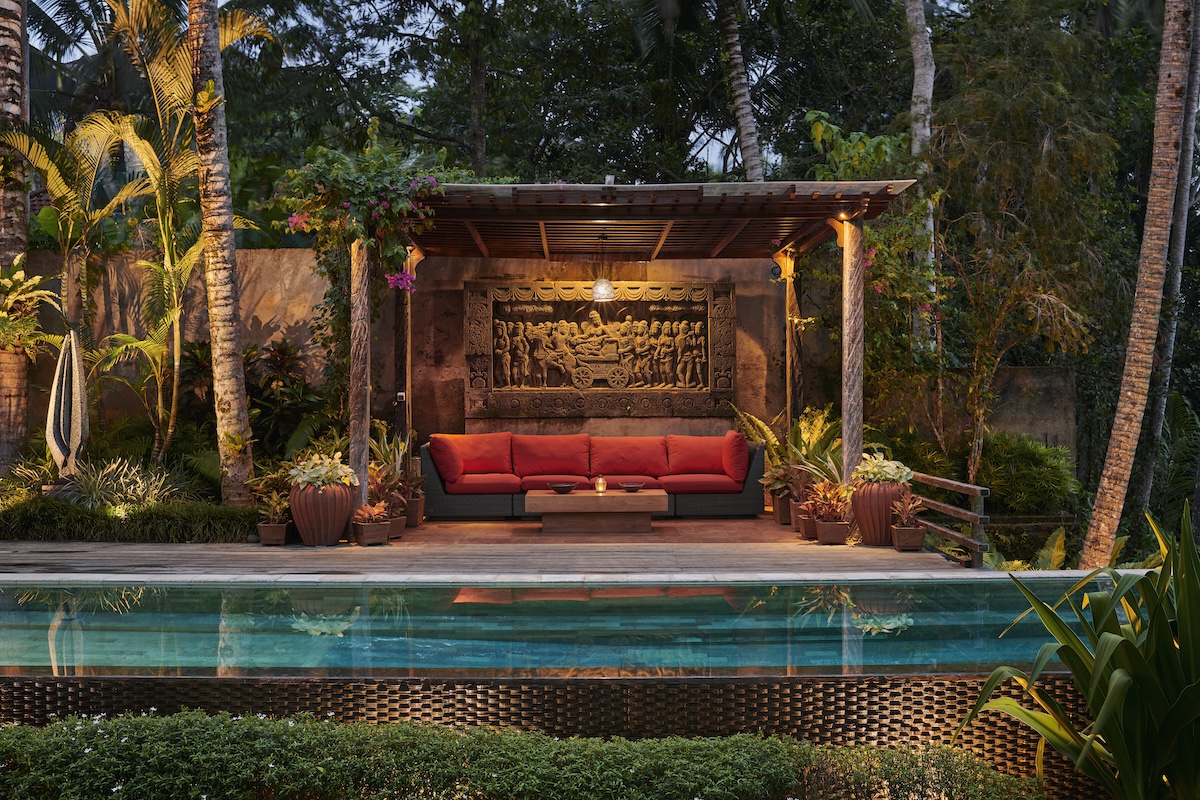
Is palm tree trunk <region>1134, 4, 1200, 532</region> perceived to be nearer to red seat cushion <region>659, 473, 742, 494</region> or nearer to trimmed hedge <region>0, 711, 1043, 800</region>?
red seat cushion <region>659, 473, 742, 494</region>

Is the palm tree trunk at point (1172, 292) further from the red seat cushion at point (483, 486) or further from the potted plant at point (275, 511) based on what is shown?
the potted plant at point (275, 511)

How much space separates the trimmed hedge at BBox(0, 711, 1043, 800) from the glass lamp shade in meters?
7.88

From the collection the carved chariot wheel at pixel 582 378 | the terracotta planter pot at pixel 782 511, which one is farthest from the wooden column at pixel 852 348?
the carved chariot wheel at pixel 582 378

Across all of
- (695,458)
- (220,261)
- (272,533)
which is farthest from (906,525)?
(220,261)

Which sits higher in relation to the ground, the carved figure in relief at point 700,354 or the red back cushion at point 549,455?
the carved figure in relief at point 700,354

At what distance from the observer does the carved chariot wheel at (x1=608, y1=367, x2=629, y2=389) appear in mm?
11641

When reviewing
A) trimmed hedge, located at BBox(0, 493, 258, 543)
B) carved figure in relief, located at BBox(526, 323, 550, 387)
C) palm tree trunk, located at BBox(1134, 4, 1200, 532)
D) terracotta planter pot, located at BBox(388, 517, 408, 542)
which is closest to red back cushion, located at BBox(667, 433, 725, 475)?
carved figure in relief, located at BBox(526, 323, 550, 387)

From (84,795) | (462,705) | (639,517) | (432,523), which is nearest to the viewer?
(84,795)

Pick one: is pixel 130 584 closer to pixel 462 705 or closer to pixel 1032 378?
pixel 462 705

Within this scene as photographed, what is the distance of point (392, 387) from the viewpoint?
11.5m

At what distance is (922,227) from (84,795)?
9.02m

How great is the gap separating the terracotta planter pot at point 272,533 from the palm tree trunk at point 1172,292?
11.6 m

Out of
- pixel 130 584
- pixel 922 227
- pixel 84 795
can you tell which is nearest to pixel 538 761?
pixel 84 795

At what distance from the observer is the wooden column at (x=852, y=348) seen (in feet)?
29.5
